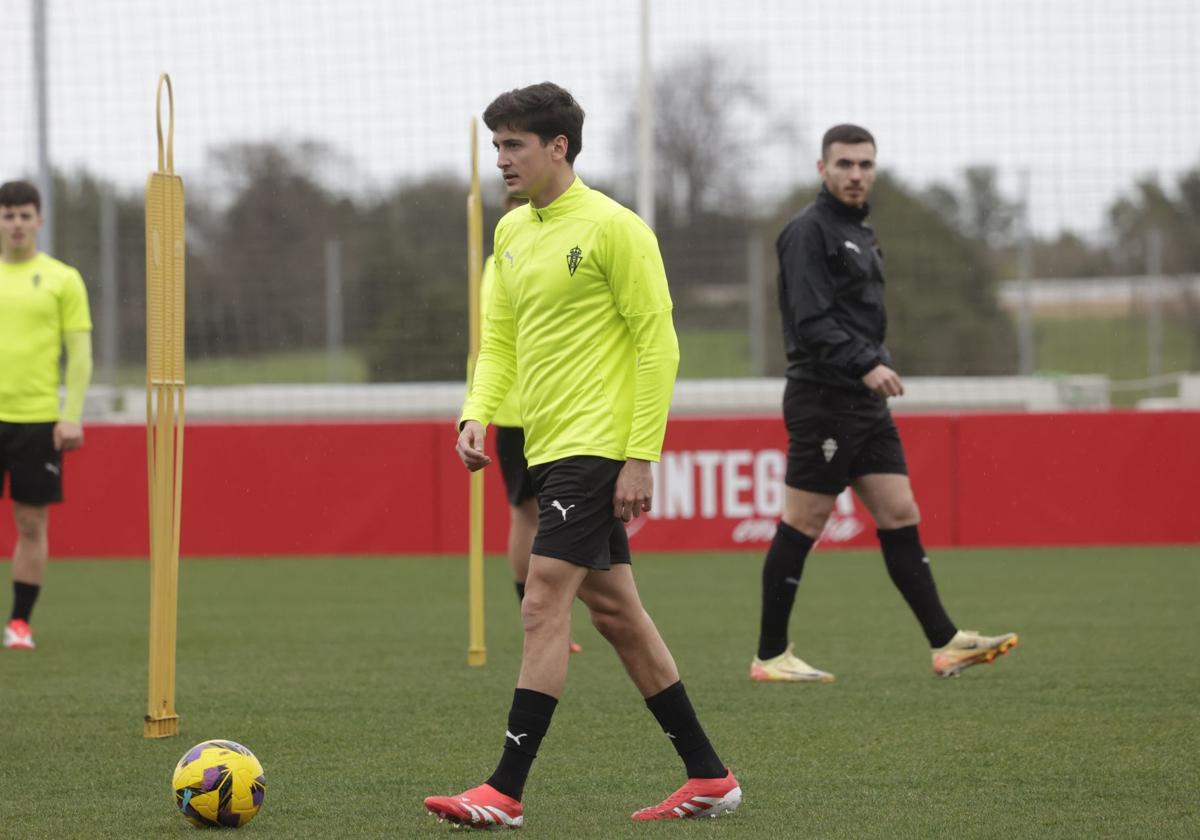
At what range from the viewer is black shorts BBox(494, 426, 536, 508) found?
712 cm

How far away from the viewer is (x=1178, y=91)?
1356cm

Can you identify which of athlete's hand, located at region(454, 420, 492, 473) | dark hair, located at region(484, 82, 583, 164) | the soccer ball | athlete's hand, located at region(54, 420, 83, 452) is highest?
dark hair, located at region(484, 82, 583, 164)

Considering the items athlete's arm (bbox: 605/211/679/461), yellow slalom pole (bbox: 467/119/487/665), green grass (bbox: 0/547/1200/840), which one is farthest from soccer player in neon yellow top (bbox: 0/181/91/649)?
athlete's arm (bbox: 605/211/679/461)

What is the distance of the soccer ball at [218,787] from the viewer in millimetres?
4289

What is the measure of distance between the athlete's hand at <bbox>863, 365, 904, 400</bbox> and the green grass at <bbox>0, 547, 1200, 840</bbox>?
1110 millimetres

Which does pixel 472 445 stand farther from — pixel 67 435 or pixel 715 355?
pixel 715 355

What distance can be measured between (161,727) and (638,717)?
1586 mm

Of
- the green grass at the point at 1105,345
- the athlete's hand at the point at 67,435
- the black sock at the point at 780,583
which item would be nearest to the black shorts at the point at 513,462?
the black sock at the point at 780,583

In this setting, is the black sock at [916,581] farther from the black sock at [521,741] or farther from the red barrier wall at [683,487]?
the red barrier wall at [683,487]

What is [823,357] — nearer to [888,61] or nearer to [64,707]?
[64,707]

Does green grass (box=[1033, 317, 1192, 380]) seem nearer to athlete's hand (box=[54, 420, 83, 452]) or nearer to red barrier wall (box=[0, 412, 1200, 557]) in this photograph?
red barrier wall (box=[0, 412, 1200, 557])

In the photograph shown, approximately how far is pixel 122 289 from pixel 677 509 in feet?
22.8

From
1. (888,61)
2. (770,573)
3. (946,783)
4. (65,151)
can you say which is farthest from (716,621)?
(65,151)

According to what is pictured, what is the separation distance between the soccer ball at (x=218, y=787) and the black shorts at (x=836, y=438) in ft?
9.53
